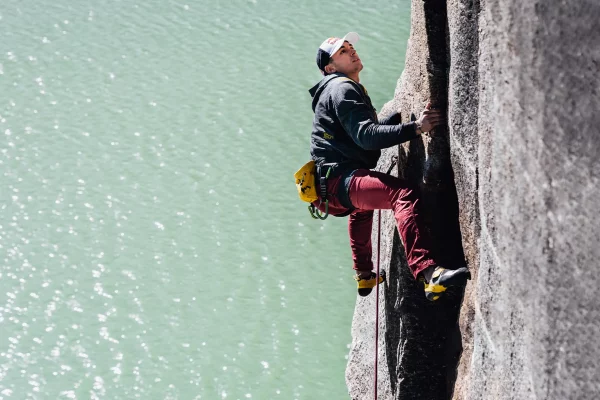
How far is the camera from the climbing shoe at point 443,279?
4.84m

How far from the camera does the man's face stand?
5.63 meters

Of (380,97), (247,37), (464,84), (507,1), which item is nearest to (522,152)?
(507,1)

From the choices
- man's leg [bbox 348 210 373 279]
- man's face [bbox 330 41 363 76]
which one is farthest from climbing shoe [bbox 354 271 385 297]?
man's face [bbox 330 41 363 76]

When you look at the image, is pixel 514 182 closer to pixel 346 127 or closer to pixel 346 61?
pixel 346 127

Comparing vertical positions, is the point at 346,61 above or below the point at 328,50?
below

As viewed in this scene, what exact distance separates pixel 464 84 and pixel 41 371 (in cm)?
529

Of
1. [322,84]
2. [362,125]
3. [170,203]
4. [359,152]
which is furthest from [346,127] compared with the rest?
[170,203]

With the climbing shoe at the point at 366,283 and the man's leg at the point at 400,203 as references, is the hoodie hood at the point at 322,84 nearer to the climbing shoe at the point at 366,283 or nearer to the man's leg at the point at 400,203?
the man's leg at the point at 400,203

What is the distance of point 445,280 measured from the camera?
4.84m

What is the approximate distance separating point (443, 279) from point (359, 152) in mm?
1091

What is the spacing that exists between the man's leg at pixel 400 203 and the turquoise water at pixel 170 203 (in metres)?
3.02

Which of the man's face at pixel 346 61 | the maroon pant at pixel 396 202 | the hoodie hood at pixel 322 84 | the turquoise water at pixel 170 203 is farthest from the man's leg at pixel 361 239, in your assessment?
the turquoise water at pixel 170 203

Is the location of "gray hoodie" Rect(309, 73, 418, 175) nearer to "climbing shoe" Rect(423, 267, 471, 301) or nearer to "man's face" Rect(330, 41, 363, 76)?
"man's face" Rect(330, 41, 363, 76)

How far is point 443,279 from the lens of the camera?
4852 mm
